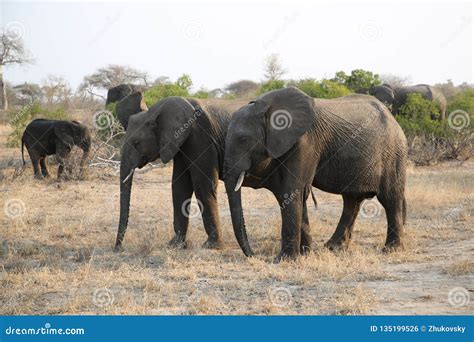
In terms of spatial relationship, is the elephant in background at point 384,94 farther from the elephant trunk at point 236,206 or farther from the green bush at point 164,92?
the elephant trunk at point 236,206

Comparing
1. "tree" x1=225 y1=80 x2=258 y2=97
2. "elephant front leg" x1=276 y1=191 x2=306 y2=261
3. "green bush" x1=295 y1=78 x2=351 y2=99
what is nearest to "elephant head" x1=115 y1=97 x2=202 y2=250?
"elephant front leg" x1=276 y1=191 x2=306 y2=261

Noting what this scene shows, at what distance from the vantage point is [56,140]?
15.8 metres

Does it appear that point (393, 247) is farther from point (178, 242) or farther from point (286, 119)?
point (178, 242)

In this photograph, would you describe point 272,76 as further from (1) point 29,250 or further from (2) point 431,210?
(1) point 29,250

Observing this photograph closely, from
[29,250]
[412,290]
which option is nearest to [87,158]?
[29,250]

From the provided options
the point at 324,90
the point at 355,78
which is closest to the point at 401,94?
the point at 355,78

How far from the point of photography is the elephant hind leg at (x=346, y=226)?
30.0 ft

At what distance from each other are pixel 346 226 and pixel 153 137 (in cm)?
299

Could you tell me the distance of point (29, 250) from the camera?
880 centimetres

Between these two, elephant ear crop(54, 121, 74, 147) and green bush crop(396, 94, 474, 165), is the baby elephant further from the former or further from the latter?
green bush crop(396, 94, 474, 165)

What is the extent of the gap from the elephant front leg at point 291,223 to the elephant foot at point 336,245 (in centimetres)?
112

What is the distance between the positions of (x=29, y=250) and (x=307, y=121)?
163 inches

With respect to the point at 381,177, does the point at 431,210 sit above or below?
below

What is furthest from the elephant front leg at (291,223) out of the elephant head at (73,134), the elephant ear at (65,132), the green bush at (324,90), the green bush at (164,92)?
the green bush at (324,90)
